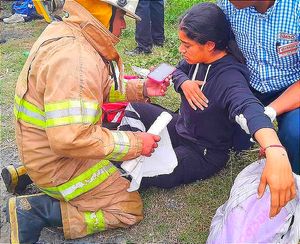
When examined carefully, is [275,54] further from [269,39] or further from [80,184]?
[80,184]

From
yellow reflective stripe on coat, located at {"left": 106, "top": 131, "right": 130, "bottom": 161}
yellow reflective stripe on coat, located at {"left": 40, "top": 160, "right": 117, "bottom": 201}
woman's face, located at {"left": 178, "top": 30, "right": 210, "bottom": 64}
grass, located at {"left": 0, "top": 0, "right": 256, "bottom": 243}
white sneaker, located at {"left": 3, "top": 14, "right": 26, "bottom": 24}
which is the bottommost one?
white sneaker, located at {"left": 3, "top": 14, "right": 26, "bottom": 24}

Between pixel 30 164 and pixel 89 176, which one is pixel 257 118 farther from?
pixel 30 164

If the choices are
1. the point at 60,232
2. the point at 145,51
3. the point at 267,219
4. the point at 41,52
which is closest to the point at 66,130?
the point at 41,52

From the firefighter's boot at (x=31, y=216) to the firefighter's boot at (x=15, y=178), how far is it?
0.36 meters

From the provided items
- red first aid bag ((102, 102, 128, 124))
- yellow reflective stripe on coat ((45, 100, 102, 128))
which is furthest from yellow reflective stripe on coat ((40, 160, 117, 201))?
red first aid bag ((102, 102, 128, 124))

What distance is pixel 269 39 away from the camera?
2.86m

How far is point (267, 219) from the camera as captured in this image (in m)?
2.41

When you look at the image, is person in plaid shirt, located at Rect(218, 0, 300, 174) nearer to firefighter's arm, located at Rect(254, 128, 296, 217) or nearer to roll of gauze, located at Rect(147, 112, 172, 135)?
firefighter's arm, located at Rect(254, 128, 296, 217)

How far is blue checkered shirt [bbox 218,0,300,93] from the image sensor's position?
2748 millimetres

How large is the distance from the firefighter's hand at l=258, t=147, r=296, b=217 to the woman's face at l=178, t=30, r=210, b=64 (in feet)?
3.02

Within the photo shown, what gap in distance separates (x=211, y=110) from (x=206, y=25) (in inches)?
21.9

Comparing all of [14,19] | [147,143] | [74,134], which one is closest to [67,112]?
[74,134]

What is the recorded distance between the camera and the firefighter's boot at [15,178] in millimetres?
3186

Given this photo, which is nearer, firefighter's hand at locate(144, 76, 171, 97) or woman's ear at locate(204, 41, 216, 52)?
woman's ear at locate(204, 41, 216, 52)
